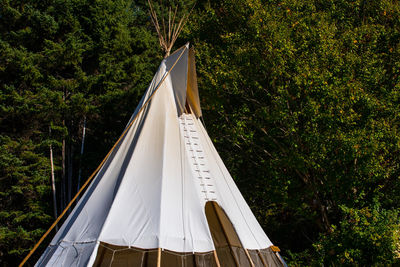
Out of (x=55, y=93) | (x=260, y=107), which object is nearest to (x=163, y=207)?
(x=260, y=107)

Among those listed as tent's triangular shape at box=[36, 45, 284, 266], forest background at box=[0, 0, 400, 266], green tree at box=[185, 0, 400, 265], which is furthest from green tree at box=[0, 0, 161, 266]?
tent's triangular shape at box=[36, 45, 284, 266]

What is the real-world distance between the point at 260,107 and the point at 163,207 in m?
5.52

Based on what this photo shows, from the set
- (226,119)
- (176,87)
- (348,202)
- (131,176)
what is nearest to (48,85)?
(226,119)

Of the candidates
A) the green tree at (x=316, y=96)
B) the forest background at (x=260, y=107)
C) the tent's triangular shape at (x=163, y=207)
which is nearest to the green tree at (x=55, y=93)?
the forest background at (x=260, y=107)

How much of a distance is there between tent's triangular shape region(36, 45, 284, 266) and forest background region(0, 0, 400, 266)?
1.87 m

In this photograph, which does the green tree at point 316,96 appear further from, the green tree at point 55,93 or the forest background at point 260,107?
the green tree at point 55,93

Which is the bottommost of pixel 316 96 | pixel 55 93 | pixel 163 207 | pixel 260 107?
pixel 163 207

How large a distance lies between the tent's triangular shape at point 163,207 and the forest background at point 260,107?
1.87 metres

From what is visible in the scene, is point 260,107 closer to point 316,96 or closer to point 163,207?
point 316,96

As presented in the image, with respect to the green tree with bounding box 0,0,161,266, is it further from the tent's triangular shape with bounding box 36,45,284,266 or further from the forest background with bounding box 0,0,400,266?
the tent's triangular shape with bounding box 36,45,284,266

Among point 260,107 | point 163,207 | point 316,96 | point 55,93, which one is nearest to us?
point 163,207

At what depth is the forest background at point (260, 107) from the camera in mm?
6832

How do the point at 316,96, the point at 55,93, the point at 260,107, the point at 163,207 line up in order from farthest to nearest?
the point at 55,93 < the point at 260,107 < the point at 316,96 < the point at 163,207

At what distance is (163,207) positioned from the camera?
403cm
